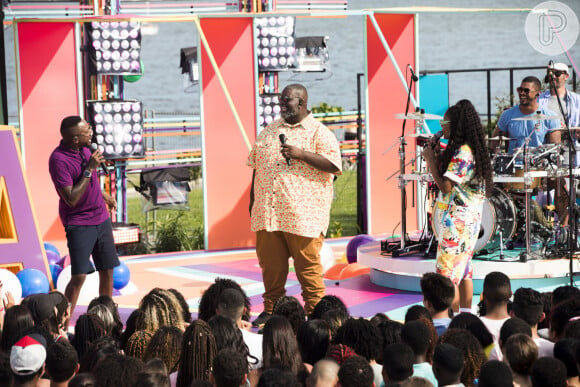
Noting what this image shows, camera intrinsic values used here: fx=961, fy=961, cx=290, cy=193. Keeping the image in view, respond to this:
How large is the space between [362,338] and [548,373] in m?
1.06

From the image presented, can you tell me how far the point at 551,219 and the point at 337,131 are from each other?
13.7 metres

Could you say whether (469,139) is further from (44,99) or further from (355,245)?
(44,99)

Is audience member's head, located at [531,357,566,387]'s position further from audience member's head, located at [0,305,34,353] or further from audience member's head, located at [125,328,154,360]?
audience member's head, located at [0,305,34,353]

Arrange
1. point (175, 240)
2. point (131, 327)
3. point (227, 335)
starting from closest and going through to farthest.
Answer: point (227, 335), point (131, 327), point (175, 240)

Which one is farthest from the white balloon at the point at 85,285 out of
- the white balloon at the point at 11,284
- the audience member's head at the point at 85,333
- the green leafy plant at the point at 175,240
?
the green leafy plant at the point at 175,240

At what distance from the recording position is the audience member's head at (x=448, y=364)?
4082mm

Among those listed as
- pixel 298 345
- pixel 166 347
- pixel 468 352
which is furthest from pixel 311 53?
pixel 468 352

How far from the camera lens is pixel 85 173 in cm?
709

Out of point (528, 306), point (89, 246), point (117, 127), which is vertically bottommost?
point (528, 306)

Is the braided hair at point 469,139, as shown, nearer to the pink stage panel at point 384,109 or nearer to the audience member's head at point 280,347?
the audience member's head at point 280,347

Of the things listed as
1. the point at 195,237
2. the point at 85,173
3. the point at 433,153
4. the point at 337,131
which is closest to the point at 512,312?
the point at 433,153

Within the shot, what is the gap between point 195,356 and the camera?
4.41 meters

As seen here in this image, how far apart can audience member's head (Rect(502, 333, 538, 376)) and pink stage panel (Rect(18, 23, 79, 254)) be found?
795cm

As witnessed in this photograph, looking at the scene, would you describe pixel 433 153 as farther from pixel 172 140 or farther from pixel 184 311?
pixel 172 140
